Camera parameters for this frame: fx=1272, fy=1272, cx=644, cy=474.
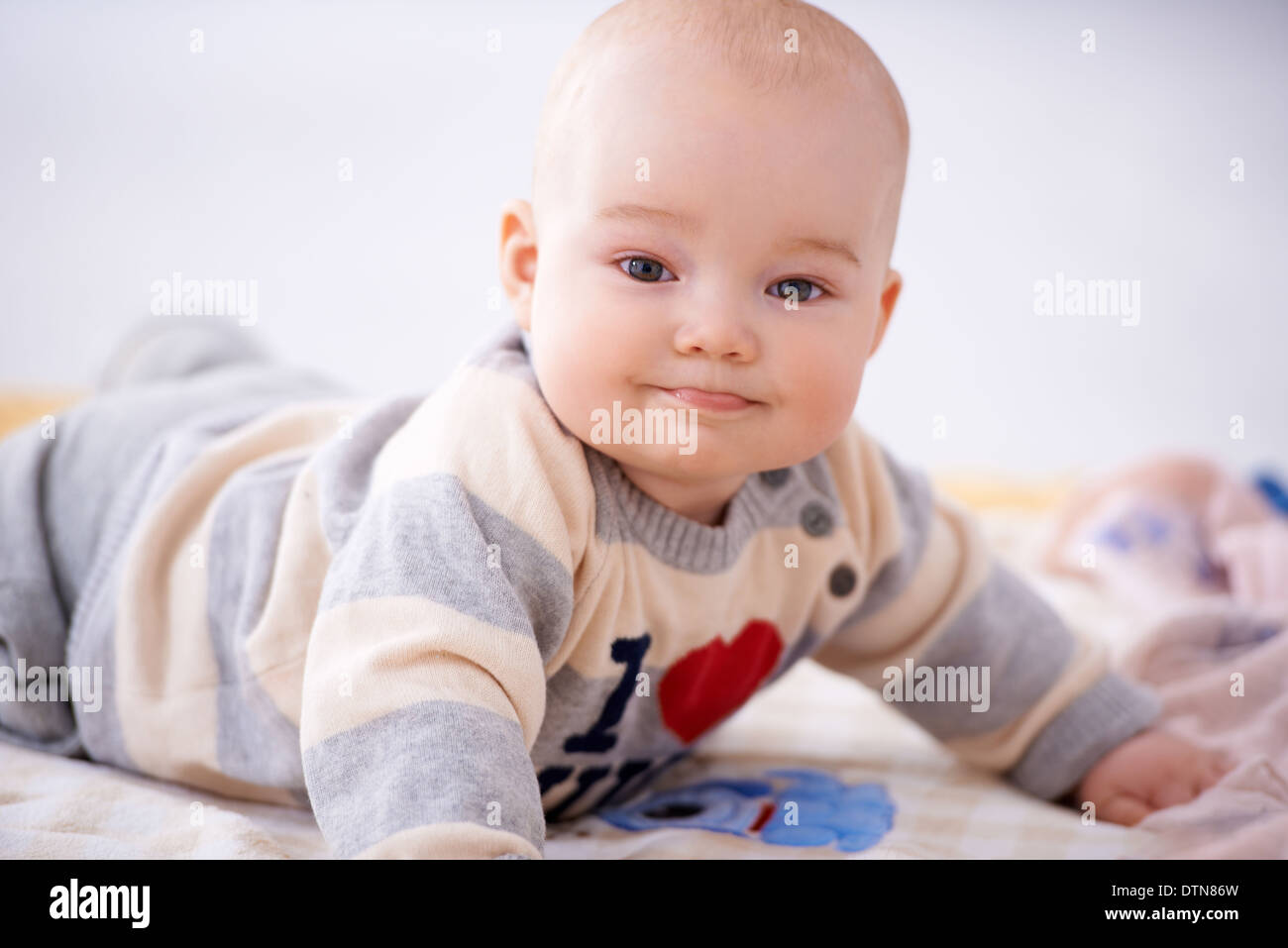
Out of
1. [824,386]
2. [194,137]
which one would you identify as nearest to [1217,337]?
[194,137]

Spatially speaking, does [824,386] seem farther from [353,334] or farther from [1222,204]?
[1222,204]

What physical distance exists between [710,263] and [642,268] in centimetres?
5

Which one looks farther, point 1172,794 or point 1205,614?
point 1205,614

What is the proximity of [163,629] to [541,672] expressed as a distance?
41 cm

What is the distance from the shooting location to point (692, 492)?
3.03ft

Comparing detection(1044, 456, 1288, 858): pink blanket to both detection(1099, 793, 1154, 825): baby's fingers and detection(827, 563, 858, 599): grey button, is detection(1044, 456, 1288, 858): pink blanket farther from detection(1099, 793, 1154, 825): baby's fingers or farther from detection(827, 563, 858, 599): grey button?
detection(827, 563, 858, 599): grey button

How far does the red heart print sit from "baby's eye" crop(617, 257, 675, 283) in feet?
0.96

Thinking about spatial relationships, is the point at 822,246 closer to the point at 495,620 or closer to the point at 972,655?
the point at 495,620

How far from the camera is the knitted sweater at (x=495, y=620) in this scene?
71cm
